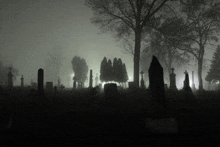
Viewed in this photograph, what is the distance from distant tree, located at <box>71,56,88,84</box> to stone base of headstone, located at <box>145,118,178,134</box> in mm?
54269

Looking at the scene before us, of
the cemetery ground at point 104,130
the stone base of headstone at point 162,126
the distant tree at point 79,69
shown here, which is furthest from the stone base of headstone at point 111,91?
the distant tree at point 79,69

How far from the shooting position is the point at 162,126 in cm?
409

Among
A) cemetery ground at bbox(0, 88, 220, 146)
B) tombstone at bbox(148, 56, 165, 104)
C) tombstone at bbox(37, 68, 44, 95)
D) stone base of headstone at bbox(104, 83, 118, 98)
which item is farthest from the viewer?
tombstone at bbox(37, 68, 44, 95)

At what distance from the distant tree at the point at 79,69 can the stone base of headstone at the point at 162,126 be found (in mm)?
54269

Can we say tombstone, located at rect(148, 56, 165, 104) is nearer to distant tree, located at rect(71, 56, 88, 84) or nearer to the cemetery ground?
the cemetery ground

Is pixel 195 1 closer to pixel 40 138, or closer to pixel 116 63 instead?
pixel 40 138

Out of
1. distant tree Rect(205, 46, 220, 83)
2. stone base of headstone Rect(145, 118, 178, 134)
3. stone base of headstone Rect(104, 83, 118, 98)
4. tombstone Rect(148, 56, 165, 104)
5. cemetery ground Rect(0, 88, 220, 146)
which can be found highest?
distant tree Rect(205, 46, 220, 83)

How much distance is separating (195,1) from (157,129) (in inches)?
648

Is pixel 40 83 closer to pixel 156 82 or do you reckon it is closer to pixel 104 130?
pixel 104 130

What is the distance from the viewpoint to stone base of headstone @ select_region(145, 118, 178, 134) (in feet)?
13.1

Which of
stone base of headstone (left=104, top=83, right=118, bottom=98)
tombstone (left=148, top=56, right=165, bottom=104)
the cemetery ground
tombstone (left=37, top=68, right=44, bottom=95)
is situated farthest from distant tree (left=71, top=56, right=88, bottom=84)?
tombstone (left=148, top=56, right=165, bottom=104)

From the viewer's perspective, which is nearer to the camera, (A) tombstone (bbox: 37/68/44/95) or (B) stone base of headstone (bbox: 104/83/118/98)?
(B) stone base of headstone (bbox: 104/83/118/98)

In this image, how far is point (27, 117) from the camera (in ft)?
18.1

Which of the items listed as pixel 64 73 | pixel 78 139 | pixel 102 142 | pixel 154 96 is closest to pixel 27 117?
pixel 78 139
